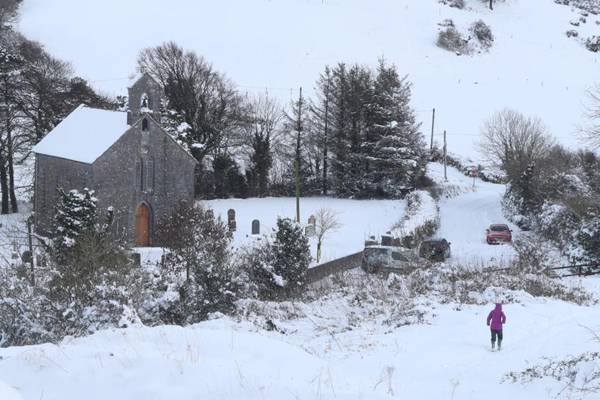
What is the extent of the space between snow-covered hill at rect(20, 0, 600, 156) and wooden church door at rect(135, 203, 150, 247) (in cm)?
2339

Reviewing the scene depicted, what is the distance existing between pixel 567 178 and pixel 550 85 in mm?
40172

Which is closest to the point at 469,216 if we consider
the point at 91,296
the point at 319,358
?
the point at 91,296

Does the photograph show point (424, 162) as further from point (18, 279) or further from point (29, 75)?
point (18, 279)

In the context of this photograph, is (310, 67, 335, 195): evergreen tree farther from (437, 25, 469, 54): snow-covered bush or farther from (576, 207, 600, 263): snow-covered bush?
(437, 25, 469, 54): snow-covered bush

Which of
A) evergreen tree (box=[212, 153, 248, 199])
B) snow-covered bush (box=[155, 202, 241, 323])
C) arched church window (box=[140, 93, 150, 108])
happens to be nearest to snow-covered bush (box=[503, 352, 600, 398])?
snow-covered bush (box=[155, 202, 241, 323])

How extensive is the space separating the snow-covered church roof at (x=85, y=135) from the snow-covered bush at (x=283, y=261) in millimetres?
15778

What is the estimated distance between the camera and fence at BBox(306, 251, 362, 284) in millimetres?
23995

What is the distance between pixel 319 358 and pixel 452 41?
7327 cm

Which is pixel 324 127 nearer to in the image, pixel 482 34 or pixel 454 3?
pixel 482 34

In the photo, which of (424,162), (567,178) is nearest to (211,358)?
(567,178)

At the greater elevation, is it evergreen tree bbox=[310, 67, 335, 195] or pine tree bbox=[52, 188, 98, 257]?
evergreen tree bbox=[310, 67, 335, 195]

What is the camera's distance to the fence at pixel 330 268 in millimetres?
23995

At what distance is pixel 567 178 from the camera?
3481cm

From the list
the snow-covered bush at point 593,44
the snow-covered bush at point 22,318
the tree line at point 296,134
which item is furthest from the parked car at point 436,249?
the snow-covered bush at point 593,44
